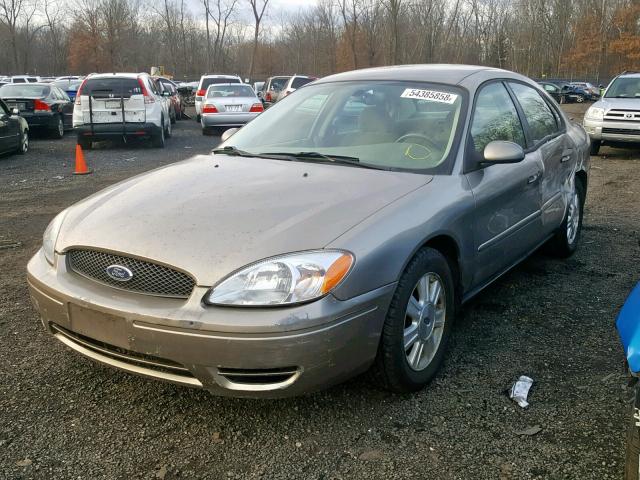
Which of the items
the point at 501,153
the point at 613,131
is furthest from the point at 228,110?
the point at 501,153

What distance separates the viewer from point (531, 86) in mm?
4812

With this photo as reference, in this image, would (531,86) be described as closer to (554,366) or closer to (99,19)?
(554,366)

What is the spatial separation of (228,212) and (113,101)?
11098mm

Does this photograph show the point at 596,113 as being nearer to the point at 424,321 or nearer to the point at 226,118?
the point at 226,118

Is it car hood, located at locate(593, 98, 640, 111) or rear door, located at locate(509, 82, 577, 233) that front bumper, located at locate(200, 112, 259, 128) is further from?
rear door, located at locate(509, 82, 577, 233)

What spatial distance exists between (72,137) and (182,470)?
15845 mm

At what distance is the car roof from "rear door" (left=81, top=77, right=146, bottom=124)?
9628mm

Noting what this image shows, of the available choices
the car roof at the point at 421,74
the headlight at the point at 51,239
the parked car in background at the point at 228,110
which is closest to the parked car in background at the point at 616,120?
the parked car in background at the point at 228,110

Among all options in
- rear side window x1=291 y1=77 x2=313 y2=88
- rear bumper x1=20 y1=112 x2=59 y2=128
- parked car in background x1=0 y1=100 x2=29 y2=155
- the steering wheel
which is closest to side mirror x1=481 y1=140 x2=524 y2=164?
the steering wheel

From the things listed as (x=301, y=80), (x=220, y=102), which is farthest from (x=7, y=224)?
(x=301, y=80)

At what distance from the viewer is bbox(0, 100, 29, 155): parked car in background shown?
11.2 m

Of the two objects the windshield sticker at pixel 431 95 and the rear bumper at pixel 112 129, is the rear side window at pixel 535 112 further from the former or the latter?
the rear bumper at pixel 112 129

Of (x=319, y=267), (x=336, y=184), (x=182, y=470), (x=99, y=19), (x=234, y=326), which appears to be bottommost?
(x=182, y=470)

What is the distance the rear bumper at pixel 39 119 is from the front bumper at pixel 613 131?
12.4m
